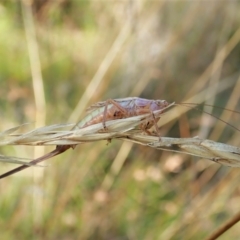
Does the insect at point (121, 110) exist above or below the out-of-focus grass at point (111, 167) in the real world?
below

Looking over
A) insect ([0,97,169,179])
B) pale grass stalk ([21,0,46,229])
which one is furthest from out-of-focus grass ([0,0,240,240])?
insect ([0,97,169,179])

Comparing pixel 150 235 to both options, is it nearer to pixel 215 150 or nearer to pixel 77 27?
pixel 215 150

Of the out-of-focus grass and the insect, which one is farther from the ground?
the out-of-focus grass

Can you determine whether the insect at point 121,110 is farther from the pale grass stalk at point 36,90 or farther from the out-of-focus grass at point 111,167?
the pale grass stalk at point 36,90

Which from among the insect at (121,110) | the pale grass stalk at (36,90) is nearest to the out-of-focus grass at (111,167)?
the pale grass stalk at (36,90)

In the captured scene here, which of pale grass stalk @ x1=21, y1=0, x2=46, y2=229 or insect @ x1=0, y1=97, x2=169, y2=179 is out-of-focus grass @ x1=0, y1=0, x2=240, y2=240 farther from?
insect @ x1=0, y1=97, x2=169, y2=179

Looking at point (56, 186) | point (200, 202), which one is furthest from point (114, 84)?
point (200, 202)

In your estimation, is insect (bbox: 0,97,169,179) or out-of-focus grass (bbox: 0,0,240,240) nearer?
insect (bbox: 0,97,169,179)

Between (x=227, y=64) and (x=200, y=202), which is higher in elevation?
(x=227, y=64)

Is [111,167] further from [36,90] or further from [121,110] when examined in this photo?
[121,110]

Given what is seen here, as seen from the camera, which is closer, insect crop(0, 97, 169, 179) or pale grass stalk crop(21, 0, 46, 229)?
insect crop(0, 97, 169, 179)

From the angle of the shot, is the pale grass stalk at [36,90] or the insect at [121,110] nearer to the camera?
the insect at [121,110]
